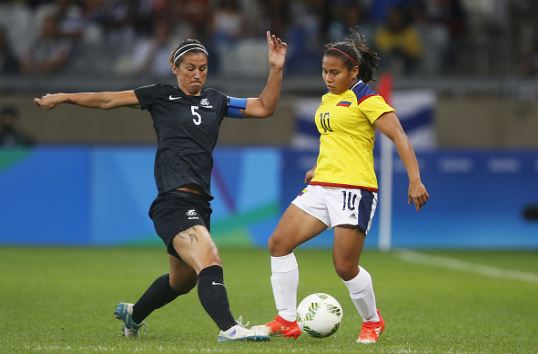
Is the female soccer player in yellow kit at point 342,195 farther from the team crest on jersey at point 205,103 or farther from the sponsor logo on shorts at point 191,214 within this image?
the team crest on jersey at point 205,103

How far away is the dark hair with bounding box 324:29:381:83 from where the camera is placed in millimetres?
7883

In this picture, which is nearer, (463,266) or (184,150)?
(184,150)

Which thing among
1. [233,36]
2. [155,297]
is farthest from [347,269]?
A: [233,36]

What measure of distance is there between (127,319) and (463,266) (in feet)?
25.5

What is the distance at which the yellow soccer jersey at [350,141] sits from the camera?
7.77m

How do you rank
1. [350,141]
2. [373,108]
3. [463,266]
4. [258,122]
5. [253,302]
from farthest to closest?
[258,122], [463,266], [253,302], [350,141], [373,108]

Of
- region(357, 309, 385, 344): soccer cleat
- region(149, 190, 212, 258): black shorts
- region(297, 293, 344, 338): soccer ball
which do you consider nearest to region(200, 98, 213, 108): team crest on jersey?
region(149, 190, 212, 258): black shorts

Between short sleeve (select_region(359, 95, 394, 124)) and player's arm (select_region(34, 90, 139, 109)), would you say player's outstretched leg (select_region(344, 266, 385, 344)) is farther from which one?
player's arm (select_region(34, 90, 139, 109))

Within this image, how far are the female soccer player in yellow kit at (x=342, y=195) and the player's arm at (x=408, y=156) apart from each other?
1 centimetres

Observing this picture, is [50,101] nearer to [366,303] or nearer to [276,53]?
[276,53]

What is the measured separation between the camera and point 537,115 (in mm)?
19797

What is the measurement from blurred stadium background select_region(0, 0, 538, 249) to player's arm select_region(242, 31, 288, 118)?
30.4ft

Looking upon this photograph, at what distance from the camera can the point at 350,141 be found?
7812 millimetres

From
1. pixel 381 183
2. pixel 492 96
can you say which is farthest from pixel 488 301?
pixel 492 96
